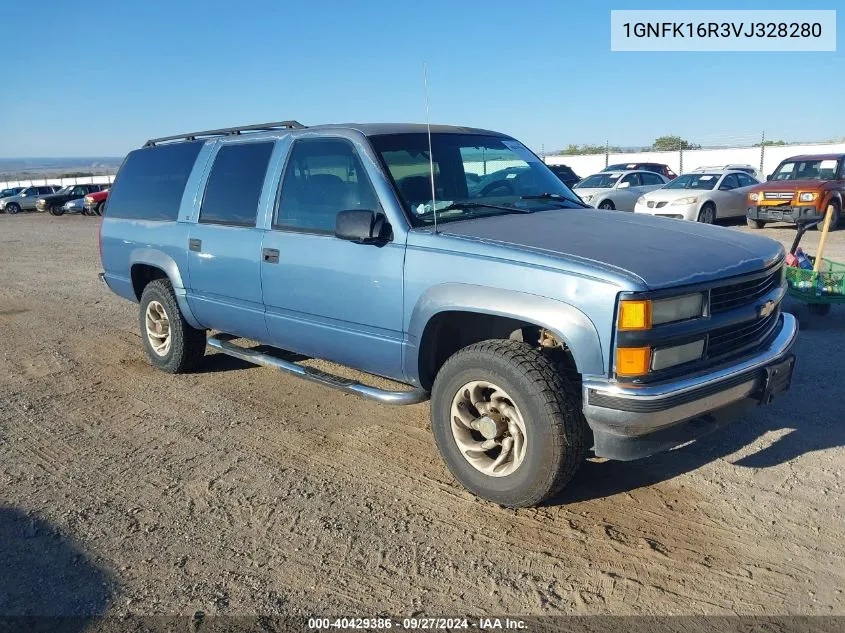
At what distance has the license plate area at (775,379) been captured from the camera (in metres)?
3.70

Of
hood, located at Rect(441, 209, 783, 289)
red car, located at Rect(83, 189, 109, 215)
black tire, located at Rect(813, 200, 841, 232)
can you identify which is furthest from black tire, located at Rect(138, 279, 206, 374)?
red car, located at Rect(83, 189, 109, 215)

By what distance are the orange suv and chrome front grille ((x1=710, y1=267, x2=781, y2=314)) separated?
39.9 ft

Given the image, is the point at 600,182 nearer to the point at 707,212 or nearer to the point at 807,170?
the point at 707,212

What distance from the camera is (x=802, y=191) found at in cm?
1547

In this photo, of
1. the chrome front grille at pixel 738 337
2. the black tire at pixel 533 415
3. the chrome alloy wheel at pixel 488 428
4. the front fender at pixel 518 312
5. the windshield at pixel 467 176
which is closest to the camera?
the front fender at pixel 518 312

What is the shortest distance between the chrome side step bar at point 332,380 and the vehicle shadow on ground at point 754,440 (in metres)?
0.99

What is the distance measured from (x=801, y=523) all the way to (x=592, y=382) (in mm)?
1283

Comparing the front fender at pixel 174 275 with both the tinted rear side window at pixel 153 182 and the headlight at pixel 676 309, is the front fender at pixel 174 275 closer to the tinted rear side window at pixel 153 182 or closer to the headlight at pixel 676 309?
the tinted rear side window at pixel 153 182

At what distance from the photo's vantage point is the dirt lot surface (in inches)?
119

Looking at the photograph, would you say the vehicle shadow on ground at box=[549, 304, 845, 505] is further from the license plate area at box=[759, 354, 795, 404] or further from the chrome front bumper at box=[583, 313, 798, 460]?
the chrome front bumper at box=[583, 313, 798, 460]

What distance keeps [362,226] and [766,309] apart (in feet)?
7.29

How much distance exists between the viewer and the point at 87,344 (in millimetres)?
7406

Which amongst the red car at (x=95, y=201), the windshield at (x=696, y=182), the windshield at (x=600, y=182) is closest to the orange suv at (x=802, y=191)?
the windshield at (x=696, y=182)

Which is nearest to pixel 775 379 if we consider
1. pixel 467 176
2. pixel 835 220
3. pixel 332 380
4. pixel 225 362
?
pixel 467 176
